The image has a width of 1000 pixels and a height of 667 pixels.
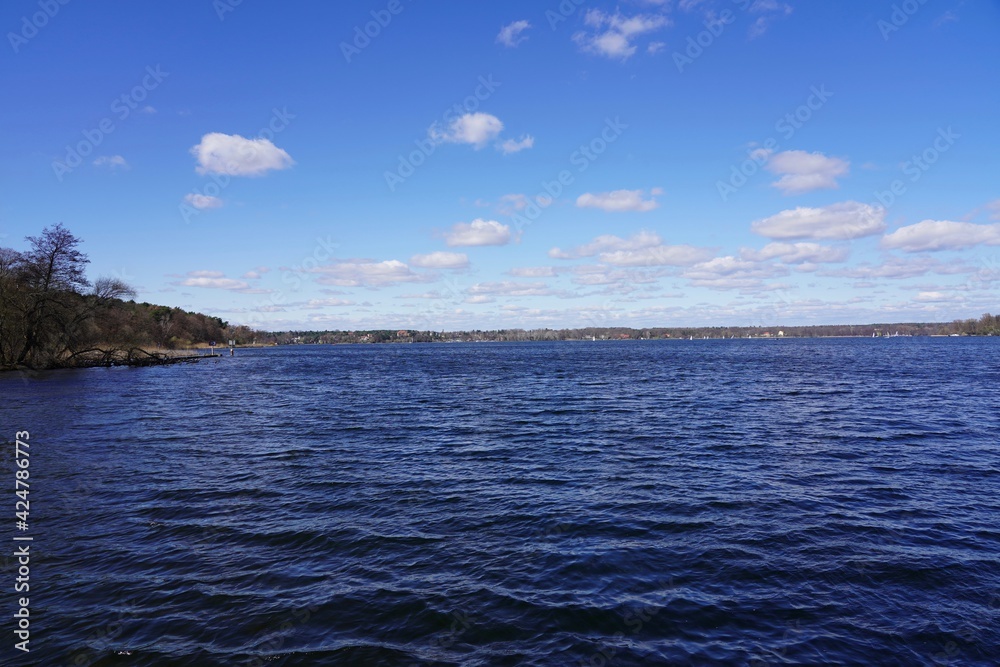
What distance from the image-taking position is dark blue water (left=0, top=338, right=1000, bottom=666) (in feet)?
28.3

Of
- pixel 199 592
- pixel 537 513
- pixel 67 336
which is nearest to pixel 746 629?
pixel 537 513

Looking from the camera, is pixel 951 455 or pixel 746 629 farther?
pixel 951 455

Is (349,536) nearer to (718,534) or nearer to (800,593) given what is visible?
(718,534)

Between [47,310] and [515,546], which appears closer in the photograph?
[515,546]

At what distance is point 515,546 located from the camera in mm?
12375

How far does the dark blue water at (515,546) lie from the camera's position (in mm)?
8625

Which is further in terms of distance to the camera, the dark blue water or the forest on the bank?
the forest on the bank

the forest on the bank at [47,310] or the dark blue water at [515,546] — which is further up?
the forest on the bank at [47,310]

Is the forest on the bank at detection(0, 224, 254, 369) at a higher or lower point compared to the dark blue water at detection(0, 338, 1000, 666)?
higher

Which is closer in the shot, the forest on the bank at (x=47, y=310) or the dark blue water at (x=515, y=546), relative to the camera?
the dark blue water at (x=515, y=546)

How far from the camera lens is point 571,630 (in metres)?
8.94

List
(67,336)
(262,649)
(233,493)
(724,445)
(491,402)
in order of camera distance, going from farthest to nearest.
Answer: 1. (67,336)
2. (491,402)
3. (724,445)
4. (233,493)
5. (262,649)

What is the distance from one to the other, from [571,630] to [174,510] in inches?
477

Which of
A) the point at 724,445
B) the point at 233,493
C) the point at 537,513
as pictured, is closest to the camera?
the point at 537,513
